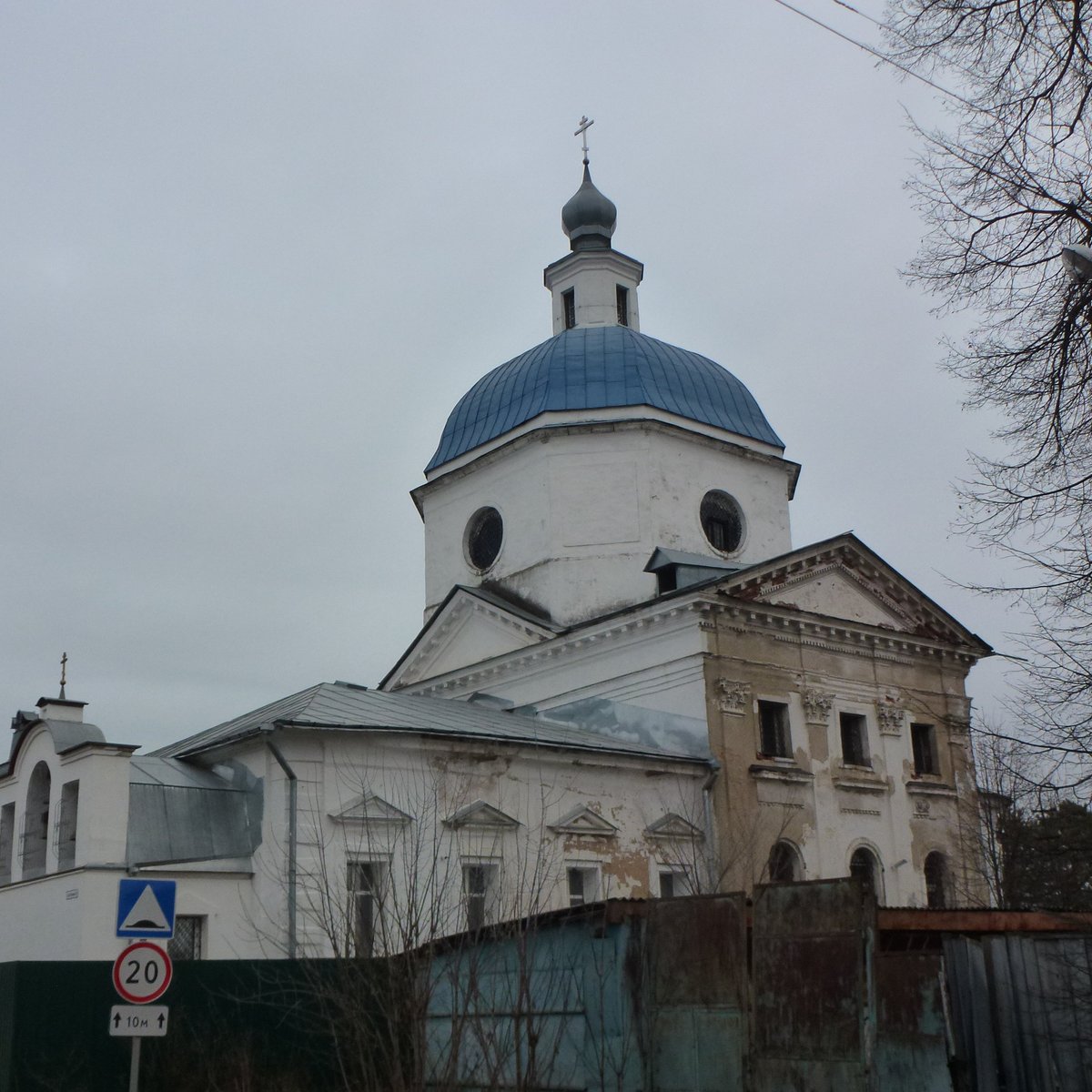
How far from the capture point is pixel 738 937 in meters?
10.7

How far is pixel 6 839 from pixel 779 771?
1206 centimetres

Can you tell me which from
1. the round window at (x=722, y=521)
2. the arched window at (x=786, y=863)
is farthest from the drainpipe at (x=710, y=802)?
the round window at (x=722, y=521)

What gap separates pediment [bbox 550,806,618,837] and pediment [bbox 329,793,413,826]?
8.60 feet

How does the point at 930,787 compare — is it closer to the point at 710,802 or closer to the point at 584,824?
the point at 710,802

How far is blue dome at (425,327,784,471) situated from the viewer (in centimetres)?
2600

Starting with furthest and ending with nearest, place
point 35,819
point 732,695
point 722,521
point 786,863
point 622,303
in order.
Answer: point 622,303 < point 722,521 < point 786,863 < point 732,695 < point 35,819

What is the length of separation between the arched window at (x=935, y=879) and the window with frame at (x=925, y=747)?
5.09 feet

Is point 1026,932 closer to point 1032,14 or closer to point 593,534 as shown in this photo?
point 1032,14

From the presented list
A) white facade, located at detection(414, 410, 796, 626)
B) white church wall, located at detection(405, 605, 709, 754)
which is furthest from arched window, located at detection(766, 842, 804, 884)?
white facade, located at detection(414, 410, 796, 626)

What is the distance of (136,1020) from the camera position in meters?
9.23

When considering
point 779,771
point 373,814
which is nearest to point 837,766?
point 779,771

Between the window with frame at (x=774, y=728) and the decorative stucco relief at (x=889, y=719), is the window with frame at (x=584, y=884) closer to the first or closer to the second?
the window with frame at (x=774, y=728)

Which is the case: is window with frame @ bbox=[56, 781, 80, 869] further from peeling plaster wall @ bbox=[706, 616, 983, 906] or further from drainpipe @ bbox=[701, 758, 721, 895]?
peeling plaster wall @ bbox=[706, 616, 983, 906]

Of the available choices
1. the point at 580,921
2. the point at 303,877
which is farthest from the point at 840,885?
the point at 303,877
